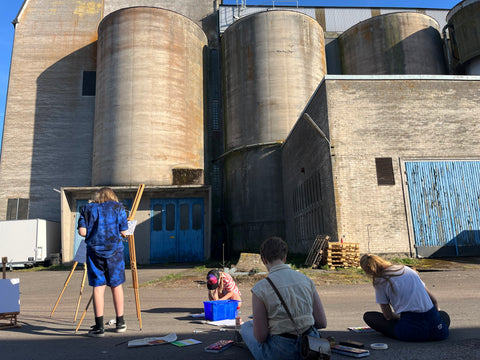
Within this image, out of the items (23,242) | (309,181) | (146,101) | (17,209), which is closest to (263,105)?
(146,101)

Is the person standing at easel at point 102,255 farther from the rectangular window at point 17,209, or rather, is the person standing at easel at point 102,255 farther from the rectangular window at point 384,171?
the rectangular window at point 17,209

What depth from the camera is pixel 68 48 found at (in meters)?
28.5

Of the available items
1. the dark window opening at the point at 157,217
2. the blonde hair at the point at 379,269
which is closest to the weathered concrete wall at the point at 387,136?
the blonde hair at the point at 379,269

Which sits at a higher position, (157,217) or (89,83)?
(89,83)

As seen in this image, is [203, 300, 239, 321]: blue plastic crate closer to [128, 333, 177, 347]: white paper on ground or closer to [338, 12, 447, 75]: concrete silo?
[128, 333, 177, 347]: white paper on ground

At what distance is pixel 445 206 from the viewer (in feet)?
48.1

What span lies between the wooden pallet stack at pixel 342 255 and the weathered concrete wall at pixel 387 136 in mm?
778

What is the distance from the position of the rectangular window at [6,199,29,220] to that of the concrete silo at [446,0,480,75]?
31219 millimetres

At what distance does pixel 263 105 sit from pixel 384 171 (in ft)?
36.6

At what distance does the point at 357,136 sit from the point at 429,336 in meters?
11.7

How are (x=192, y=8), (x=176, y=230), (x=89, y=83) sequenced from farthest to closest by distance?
(x=192, y=8) < (x=89, y=83) < (x=176, y=230)

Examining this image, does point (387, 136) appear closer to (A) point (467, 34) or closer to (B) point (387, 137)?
(B) point (387, 137)

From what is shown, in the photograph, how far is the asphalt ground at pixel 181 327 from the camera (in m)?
3.89

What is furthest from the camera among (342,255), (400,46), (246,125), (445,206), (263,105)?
(400,46)
